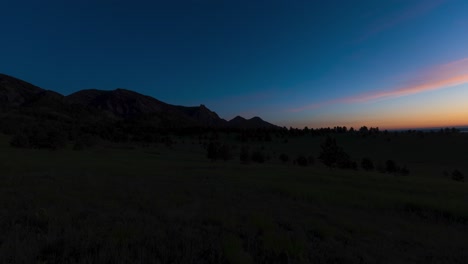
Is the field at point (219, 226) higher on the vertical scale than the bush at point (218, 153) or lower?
higher

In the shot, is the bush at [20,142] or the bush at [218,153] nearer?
the bush at [218,153]

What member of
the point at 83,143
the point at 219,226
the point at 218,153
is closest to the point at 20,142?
the point at 83,143

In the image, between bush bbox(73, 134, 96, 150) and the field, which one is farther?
bush bbox(73, 134, 96, 150)

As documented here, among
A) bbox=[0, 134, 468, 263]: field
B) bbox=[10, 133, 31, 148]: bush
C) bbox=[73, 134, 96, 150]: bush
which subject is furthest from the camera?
bbox=[73, 134, 96, 150]: bush

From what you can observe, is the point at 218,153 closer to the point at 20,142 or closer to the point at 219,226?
the point at 20,142

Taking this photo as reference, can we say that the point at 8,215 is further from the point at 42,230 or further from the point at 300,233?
the point at 300,233

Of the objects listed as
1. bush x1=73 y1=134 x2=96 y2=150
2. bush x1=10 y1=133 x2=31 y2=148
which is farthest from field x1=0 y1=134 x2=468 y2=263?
bush x1=73 y1=134 x2=96 y2=150

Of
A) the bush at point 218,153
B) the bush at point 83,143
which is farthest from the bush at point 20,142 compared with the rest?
the bush at point 218,153

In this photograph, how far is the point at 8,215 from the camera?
740 cm

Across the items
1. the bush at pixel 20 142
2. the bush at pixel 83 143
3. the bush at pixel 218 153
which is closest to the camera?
the bush at pixel 218 153

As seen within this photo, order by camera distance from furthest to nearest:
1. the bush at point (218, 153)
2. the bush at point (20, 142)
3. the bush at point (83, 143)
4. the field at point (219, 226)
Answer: the bush at point (83, 143), the bush at point (20, 142), the bush at point (218, 153), the field at point (219, 226)

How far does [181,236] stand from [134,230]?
3.67 feet

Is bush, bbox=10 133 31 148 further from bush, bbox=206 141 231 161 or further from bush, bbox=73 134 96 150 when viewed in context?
bush, bbox=206 141 231 161

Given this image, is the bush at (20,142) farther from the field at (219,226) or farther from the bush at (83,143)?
the field at (219,226)
